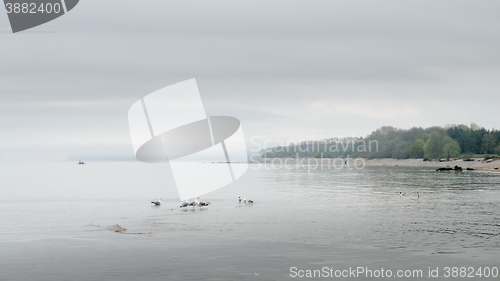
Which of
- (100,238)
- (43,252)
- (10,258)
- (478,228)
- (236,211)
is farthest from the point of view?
(236,211)

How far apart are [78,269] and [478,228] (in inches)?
1181

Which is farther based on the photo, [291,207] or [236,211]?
[291,207]

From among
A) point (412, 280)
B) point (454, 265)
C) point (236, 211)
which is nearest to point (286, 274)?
point (412, 280)

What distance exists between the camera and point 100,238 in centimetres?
3253

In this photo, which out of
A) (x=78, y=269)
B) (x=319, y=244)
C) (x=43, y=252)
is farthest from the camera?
(x=319, y=244)

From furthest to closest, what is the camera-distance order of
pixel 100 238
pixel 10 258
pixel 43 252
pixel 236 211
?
pixel 236 211 → pixel 100 238 → pixel 43 252 → pixel 10 258

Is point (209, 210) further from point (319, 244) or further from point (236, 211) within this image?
point (319, 244)

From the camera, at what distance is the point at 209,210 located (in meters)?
51.4

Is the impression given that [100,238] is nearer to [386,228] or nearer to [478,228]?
[386,228]

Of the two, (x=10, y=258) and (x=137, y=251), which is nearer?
(x=10, y=258)

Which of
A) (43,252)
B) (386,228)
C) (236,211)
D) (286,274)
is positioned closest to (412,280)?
(286,274)

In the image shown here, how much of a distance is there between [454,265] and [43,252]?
24.2m

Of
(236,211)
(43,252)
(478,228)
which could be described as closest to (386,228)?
(478,228)

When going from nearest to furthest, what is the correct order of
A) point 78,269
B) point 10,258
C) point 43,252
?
point 78,269 < point 10,258 < point 43,252
